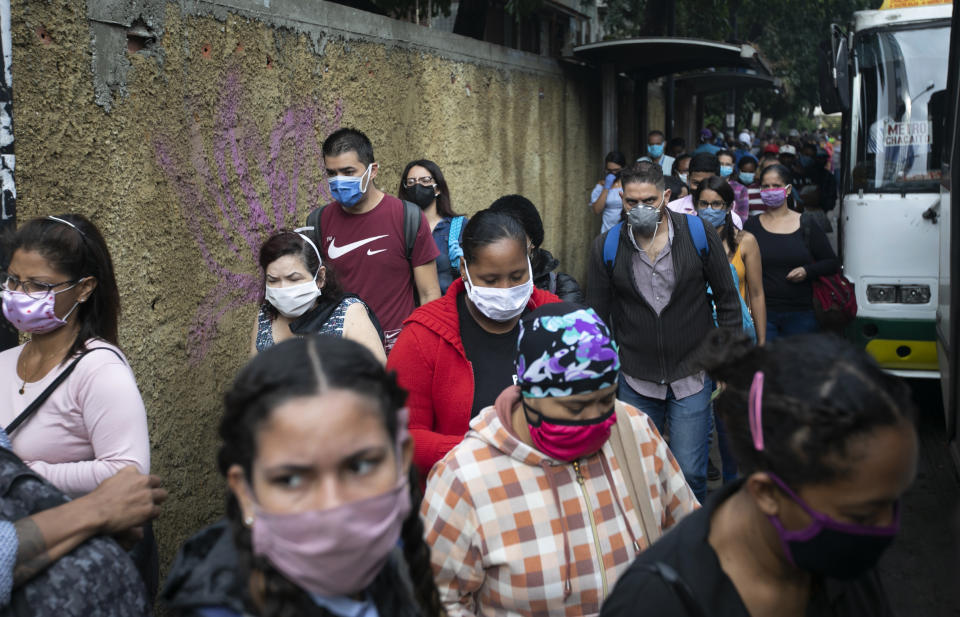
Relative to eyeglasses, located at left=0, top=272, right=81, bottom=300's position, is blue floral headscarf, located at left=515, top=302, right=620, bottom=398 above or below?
below

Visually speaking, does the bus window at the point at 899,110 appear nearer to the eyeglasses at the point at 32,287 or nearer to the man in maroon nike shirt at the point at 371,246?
the man in maroon nike shirt at the point at 371,246

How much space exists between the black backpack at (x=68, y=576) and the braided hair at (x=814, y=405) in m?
1.45

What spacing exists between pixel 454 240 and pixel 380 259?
0.94m

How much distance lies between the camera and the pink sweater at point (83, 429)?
262 centimetres

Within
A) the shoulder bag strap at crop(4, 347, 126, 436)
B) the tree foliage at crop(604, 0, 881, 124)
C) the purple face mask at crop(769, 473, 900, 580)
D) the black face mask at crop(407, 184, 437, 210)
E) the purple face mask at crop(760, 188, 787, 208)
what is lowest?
the purple face mask at crop(769, 473, 900, 580)

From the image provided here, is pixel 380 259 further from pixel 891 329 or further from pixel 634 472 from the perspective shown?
pixel 891 329

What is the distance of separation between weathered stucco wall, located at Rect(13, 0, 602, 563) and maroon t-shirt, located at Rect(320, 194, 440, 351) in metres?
0.57

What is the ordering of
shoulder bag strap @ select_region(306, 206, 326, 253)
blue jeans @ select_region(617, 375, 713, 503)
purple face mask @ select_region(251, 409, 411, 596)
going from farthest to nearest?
shoulder bag strap @ select_region(306, 206, 326, 253)
blue jeans @ select_region(617, 375, 713, 503)
purple face mask @ select_region(251, 409, 411, 596)

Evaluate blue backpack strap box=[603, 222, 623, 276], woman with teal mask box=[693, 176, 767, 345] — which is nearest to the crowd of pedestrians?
blue backpack strap box=[603, 222, 623, 276]

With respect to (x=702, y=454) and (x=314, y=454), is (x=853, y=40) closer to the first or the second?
(x=702, y=454)

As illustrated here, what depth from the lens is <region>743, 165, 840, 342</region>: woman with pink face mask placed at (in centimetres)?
677

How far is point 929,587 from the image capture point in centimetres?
471

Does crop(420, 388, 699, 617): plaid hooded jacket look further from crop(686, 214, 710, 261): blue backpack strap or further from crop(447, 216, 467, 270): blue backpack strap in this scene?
crop(447, 216, 467, 270): blue backpack strap

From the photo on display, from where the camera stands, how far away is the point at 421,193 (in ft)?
19.5
